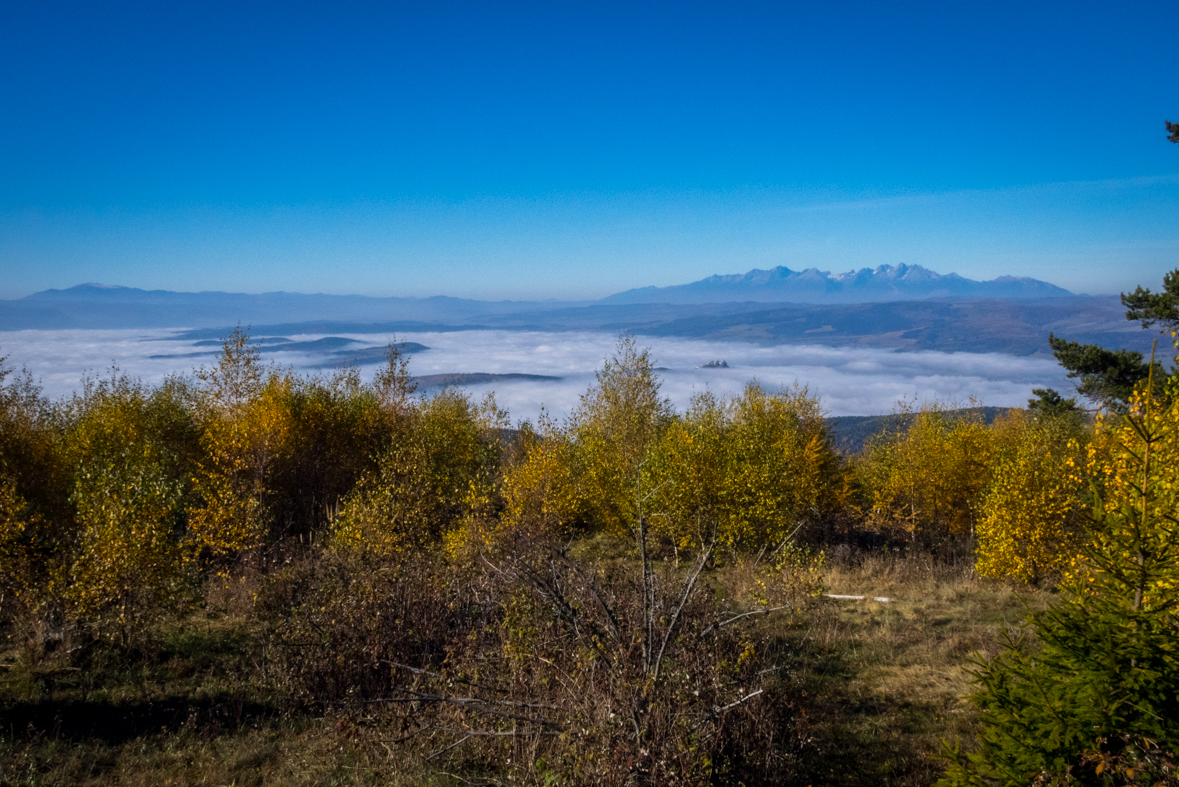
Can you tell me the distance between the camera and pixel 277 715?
40.7 ft

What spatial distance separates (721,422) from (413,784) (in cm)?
3439

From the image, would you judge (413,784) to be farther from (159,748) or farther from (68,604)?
(68,604)

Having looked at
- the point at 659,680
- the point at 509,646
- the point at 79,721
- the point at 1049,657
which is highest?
the point at 1049,657

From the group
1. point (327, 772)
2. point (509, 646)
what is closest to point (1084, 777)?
point (509, 646)

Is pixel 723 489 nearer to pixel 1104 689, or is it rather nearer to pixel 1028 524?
pixel 1028 524

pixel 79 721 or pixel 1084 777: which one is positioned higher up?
pixel 1084 777

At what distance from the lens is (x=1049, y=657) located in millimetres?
6711

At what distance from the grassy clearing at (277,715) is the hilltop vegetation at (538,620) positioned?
67mm

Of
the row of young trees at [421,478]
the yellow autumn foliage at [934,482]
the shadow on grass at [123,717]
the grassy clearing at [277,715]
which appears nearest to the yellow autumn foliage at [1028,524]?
the row of young trees at [421,478]

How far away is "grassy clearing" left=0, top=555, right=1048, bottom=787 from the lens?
9.86 metres

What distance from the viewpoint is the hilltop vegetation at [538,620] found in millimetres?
7004

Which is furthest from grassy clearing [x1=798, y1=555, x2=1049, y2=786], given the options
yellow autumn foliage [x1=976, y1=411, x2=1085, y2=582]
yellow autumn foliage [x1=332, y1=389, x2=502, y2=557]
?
yellow autumn foliage [x1=332, y1=389, x2=502, y2=557]

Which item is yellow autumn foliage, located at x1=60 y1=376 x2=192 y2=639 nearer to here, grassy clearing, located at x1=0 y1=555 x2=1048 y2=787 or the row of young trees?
the row of young trees

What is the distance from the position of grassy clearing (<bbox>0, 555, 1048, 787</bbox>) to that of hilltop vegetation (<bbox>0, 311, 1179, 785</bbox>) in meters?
0.07
